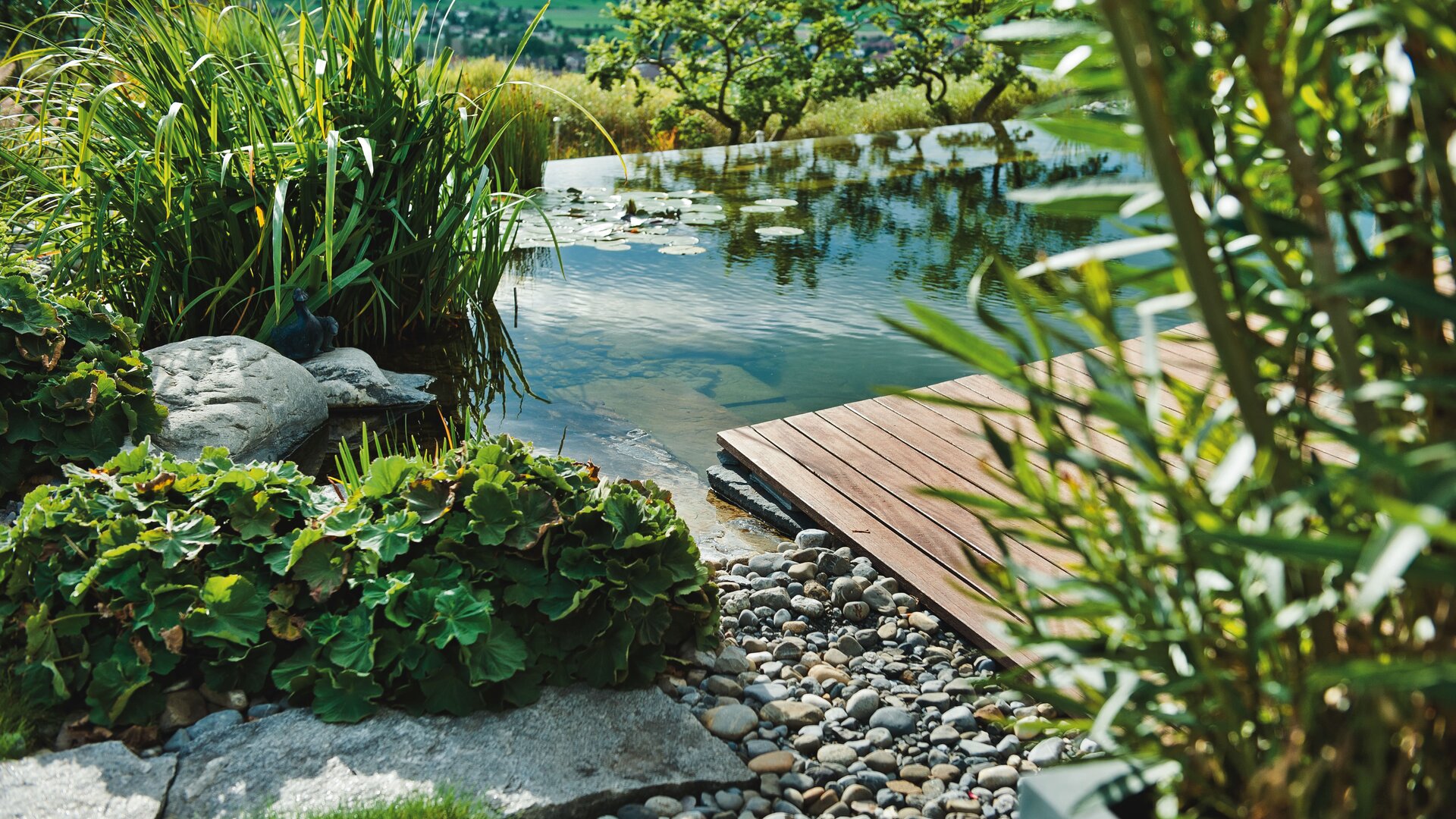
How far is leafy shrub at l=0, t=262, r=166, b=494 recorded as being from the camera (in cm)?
231

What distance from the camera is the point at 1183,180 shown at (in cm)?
57

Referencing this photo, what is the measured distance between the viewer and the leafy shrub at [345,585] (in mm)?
1682

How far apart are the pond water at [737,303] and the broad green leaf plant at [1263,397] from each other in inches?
72.3

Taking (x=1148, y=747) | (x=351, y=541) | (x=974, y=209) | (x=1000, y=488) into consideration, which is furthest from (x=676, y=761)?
(x=974, y=209)

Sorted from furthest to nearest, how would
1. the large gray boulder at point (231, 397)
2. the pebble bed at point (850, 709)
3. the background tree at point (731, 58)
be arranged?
the background tree at point (731, 58), the large gray boulder at point (231, 397), the pebble bed at point (850, 709)

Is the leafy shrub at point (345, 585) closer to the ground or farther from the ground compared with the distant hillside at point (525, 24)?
closer to the ground

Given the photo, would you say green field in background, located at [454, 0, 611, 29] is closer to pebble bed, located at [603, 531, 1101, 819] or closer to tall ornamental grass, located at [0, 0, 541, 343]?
tall ornamental grass, located at [0, 0, 541, 343]

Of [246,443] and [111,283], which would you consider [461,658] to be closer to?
[246,443]

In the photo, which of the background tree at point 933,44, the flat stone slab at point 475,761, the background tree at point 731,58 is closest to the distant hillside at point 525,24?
the background tree at point 731,58

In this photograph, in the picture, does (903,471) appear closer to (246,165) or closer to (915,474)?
(915,474)

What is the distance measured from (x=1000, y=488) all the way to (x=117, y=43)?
9.66ft

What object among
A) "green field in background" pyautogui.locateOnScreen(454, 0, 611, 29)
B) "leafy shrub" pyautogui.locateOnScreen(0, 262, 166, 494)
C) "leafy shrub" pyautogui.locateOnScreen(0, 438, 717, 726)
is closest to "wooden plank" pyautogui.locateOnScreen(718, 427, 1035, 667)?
"leafy shrub" pyautogui.locateOnScreen(0, 438, 717, 726)

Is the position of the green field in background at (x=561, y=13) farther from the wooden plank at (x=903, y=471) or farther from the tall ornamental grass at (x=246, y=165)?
the wooden plank at (x=903, y=471)

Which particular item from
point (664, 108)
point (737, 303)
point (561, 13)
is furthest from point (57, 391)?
point (561, 13)
